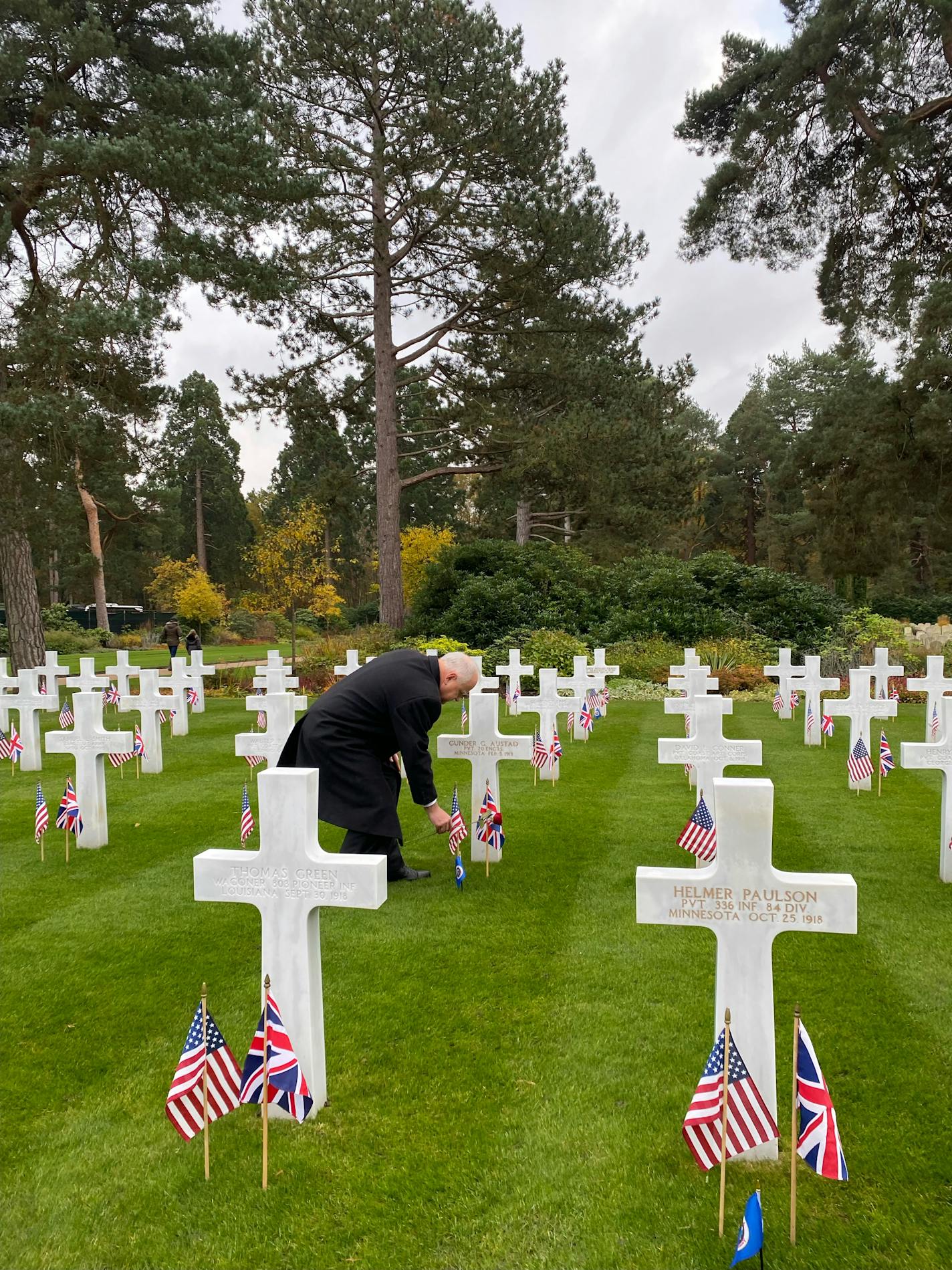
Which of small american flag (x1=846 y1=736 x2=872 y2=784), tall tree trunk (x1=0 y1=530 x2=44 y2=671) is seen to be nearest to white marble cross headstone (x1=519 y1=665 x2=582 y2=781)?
small american flag (x1=846 y1=736 x2=872 y2=784)

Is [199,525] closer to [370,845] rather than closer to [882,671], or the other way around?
[882,671]

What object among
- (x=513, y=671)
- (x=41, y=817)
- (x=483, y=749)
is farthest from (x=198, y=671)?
(x=483, y=749)

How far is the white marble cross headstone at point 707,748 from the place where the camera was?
217 inches

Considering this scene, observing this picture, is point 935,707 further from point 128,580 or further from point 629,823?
point 128,580

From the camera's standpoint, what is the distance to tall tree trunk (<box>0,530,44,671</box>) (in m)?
17.0

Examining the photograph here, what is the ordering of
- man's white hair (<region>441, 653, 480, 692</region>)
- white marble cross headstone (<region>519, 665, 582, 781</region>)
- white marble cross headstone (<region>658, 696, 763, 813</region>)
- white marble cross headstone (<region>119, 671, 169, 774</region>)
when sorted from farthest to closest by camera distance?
white marble cross headstone (<region>119, 671, 169, 774</region>) < white marble cross headstone (<region>519, 665, 582, 781</region>) < white marble cross headstone (<region>658, 696, 763, 813</region>) < man's white hair (<region>441, 653, 480, 692</region>)

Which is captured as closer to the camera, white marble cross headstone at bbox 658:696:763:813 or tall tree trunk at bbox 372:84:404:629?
white marble cross headstone at bbox 658:696:763:813

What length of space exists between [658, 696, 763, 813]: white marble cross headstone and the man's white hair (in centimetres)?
129

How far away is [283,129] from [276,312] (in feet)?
12.9

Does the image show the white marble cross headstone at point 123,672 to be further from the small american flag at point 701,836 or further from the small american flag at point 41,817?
the small american flag at point 701,836

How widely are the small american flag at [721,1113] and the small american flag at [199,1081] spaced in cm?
153

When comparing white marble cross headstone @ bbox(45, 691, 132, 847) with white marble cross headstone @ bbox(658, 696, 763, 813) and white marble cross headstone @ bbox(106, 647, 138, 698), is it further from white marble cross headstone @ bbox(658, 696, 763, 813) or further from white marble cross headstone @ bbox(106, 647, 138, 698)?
white marble cross headstone @ bbox(106, 647, 138, 698)

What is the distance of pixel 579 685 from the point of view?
37.0 feet

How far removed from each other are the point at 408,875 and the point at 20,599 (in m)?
14.4
